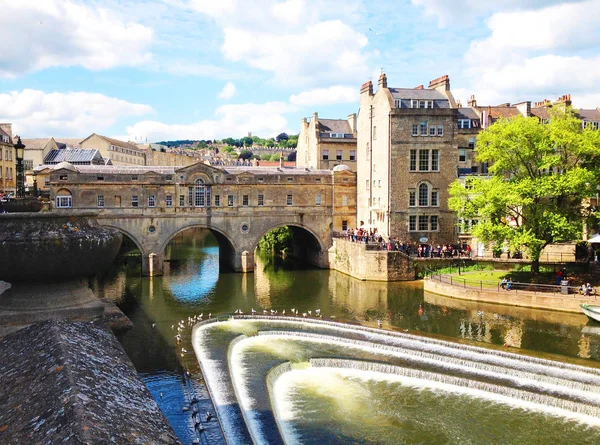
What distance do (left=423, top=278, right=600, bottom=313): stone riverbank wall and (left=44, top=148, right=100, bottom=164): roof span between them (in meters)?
53.8

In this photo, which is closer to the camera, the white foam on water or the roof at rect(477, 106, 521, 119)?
the white foam on water

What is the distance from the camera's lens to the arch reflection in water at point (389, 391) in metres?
16.0

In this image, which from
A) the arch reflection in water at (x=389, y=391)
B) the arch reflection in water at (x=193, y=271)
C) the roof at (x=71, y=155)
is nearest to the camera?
the arch reflection in water at (x=389, y=391)

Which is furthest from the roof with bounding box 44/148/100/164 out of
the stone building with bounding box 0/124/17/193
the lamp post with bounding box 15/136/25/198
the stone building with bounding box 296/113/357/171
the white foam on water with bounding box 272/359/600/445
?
the lamp post with bounding box 15/136/25/198

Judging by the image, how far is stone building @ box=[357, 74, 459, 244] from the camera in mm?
46188

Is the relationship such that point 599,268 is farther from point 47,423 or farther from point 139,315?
point 47,423

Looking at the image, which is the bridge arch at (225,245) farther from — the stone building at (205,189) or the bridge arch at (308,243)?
the bridge arch at (308,243)

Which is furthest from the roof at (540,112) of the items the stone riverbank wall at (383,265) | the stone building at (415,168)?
the stone riverbank wall at (383,265)

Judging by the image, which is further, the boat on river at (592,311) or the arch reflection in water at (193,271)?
the arch reflection in water at (193,271)

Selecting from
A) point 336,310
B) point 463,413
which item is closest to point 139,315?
point 336,310

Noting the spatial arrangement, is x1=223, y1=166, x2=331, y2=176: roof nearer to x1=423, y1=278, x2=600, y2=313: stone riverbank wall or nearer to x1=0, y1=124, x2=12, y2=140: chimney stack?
x1=423, y1=278, x2=600, y2=313: stone riverbank wall

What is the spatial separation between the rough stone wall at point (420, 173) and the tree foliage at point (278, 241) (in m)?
17.3

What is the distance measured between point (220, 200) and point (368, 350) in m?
27.4

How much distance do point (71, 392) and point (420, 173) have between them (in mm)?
43997
